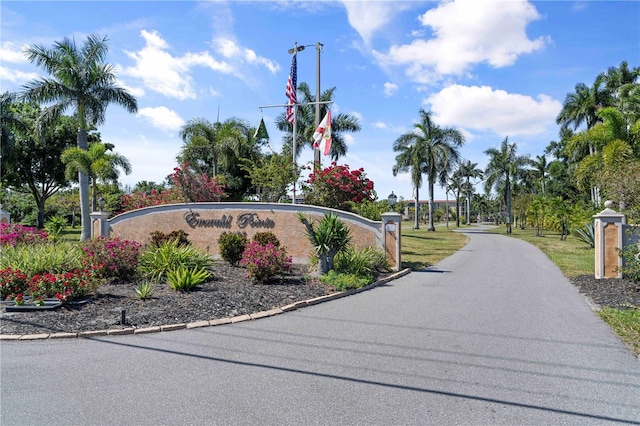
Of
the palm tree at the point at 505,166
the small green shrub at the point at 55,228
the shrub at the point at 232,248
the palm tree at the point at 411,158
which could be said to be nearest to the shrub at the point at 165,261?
the shrub at the point at 232,248

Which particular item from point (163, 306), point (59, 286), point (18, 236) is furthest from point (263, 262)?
point (18, 236)

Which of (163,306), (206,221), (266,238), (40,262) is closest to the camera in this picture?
(163,306)

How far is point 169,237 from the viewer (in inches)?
583

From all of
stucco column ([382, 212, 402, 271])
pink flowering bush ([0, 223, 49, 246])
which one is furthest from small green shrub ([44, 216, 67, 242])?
stucco column ([382, 212, 402, 271])

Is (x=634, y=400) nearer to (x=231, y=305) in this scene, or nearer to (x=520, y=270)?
(x=231, y=305)

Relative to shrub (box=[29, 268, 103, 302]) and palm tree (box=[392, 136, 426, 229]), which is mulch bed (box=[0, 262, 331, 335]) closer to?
shrub (box=[29, 268, 103, 302])

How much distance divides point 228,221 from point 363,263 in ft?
19.9

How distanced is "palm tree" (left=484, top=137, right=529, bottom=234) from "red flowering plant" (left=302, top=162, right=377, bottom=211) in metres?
32.5

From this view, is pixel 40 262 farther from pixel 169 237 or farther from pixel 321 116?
pixel 321 116

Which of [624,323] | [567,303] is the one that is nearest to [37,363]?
[624,323]

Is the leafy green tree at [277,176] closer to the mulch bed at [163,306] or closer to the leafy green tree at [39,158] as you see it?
the mulch bed at [163,306]

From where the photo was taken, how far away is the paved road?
384 cm

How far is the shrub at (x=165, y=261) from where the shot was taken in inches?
409

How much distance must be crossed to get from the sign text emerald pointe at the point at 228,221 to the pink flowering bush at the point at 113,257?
5559 mm
